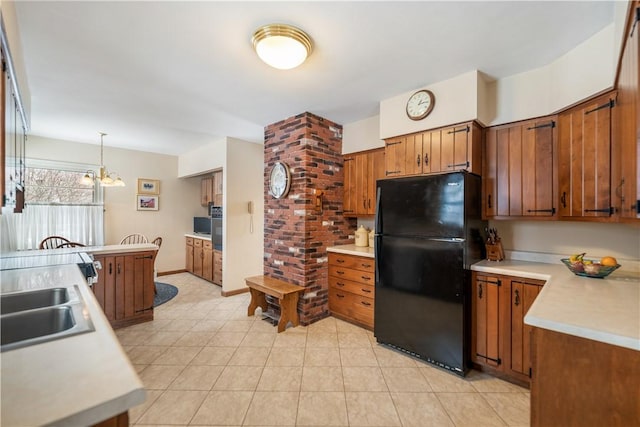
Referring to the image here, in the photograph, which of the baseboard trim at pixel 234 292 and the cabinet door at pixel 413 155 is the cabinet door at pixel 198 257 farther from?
the cabinet door at pixel 413 155

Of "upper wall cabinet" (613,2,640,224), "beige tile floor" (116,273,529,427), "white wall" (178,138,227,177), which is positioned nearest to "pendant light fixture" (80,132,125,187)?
"white wall" (178,138,227,177)

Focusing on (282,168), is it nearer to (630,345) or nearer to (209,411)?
(209,411)

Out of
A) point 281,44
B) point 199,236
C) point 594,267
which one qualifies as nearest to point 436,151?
point 594,267

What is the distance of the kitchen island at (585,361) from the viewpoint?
3.51ft

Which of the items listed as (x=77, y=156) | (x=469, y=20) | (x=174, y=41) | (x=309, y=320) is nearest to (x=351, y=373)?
(x=309, y=320)

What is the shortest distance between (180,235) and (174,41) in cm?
479

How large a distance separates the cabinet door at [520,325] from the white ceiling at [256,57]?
183 cm

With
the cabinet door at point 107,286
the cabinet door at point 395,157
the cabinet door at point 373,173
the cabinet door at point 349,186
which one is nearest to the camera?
the cabinet door at point 395,157

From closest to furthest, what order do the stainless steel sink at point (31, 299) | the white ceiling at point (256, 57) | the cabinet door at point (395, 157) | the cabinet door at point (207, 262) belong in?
1. the stainless steel sink at point (31, 299)
2. the white ceiling at point (256, 57)
3. the cabinet door at point (395, 157)
4. the cabinet door at point (207, 262)

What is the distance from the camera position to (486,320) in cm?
223

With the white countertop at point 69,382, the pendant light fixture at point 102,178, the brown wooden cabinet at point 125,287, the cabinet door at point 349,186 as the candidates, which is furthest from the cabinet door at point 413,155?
the pendant light fixture at point 102,178

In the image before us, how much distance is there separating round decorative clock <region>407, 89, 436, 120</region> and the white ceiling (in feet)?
0.29

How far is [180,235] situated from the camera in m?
5.91

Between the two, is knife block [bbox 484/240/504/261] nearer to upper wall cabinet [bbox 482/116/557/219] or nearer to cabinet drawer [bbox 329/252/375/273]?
upper wall cabinet [bbox 482/116/557/219]
